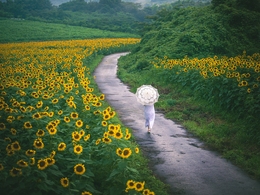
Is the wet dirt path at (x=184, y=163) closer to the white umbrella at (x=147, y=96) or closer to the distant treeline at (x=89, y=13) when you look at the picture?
the white umbrella at (x=147, y=96)

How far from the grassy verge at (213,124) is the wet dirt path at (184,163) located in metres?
0.32

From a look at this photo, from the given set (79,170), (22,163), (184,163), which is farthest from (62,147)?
(184,163)

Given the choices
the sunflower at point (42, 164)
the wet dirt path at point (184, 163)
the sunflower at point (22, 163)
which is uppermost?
the sunflower at point (22, 163)

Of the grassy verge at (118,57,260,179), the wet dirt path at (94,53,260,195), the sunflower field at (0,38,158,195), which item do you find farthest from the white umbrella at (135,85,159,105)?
the grassy verge at (118,57,260,179)

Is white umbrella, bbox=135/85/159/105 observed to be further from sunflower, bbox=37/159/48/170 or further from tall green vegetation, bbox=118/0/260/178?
sunflower, bbox=37/159/48/170

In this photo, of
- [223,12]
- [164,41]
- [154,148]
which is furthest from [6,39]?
Result: [154,148]

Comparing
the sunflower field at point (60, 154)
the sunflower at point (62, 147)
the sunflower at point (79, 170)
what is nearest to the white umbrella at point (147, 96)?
the sunflower field at point (60, 154)

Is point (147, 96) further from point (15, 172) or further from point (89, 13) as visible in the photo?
point (89, 13)

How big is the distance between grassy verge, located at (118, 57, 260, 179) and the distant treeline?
209 feet

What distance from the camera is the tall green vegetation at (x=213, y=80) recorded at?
28.1 ft

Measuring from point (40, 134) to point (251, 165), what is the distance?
4.96 meters

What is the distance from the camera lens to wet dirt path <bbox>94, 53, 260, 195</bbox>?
6.12 meters

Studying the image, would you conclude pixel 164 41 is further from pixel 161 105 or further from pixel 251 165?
pixel 251 165

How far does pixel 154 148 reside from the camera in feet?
27.1
